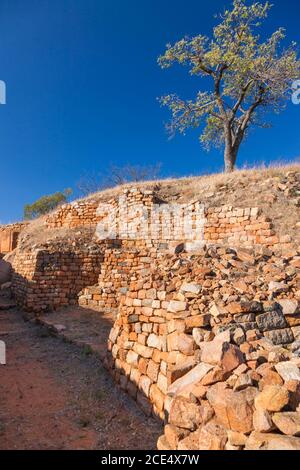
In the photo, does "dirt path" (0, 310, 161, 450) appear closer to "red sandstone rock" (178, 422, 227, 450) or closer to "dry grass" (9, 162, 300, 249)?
"red sandstone rock" (178, 422, 227, 450)

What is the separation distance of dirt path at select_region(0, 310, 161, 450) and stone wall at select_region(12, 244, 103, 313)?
11.0 ft

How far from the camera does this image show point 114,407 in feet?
16.8

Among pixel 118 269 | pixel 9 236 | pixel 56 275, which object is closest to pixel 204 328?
pixel 118 269

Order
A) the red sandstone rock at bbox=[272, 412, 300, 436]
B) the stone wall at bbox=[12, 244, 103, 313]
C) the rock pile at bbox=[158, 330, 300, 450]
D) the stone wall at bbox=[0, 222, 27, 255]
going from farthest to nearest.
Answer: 1. the stone wall at bbox=[0, 222, 27, 255]
2. the stone wall at bbox=[12, 244, 103, 313]
3. the rock pile at bbox=[158, 330, 300, 450]
4. the red sandstone rock at bbox=[272, 412, 300, 436]

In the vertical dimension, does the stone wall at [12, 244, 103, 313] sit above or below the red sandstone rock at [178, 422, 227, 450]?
above

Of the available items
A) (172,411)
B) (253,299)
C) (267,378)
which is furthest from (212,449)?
(253,299)

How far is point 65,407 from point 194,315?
2.46 m

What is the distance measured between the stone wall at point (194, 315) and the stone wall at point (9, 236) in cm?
1567

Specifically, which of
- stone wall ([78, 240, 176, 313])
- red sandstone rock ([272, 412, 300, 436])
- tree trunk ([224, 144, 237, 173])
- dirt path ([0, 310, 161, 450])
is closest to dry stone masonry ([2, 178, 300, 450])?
red sandstone rock ([272, 412, 300, 436])

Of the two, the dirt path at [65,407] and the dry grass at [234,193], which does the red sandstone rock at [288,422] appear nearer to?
the dirt path at [65,407]

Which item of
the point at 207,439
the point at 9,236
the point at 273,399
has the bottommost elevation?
the point at 207,439

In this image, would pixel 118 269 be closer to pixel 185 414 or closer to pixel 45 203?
pixel 185 414

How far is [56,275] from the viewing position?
451 inches

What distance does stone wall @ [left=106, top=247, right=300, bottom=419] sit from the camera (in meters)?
4.41
